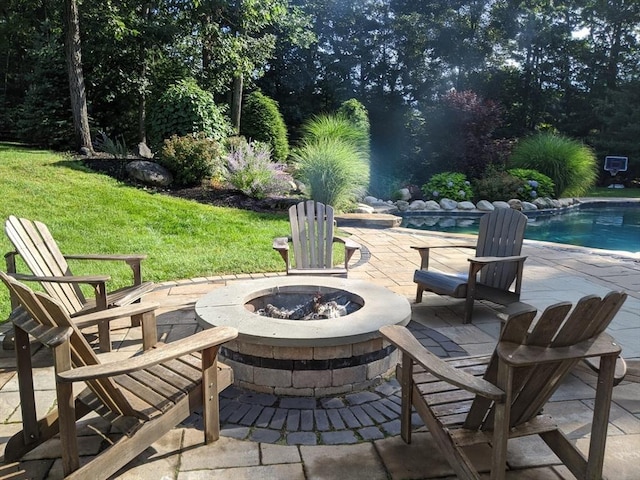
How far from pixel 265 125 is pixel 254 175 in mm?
4108

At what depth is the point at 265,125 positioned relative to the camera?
1174 cm

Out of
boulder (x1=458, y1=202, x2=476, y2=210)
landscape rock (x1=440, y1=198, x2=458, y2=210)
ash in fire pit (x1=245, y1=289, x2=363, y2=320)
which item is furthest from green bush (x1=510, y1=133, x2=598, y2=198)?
ash in fire pit (x1=245, y1=289, x2=363, y2=320)

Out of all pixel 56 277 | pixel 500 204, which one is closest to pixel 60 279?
pixel 56 277

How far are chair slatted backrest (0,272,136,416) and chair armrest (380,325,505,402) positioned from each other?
1032 millimetres

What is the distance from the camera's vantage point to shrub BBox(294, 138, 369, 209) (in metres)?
7.84

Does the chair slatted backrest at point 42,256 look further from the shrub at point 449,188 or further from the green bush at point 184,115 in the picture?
the shrub at point 449,188

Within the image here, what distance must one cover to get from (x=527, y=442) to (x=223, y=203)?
6.26 m

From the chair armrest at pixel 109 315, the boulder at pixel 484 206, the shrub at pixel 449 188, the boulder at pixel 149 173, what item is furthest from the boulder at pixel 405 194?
the chair armrest at pixel 109 315

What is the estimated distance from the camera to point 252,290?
3082 millimetres

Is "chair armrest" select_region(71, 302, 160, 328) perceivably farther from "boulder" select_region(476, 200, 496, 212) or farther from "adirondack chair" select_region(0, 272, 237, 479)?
"boulder" select_region(476, 200, 496, 212)

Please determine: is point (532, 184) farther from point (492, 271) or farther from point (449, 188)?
point (492, 271)

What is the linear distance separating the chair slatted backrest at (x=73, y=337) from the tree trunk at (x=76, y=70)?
8.42 metres

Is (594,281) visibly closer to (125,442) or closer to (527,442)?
(527,442)

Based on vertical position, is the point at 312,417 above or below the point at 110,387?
below
